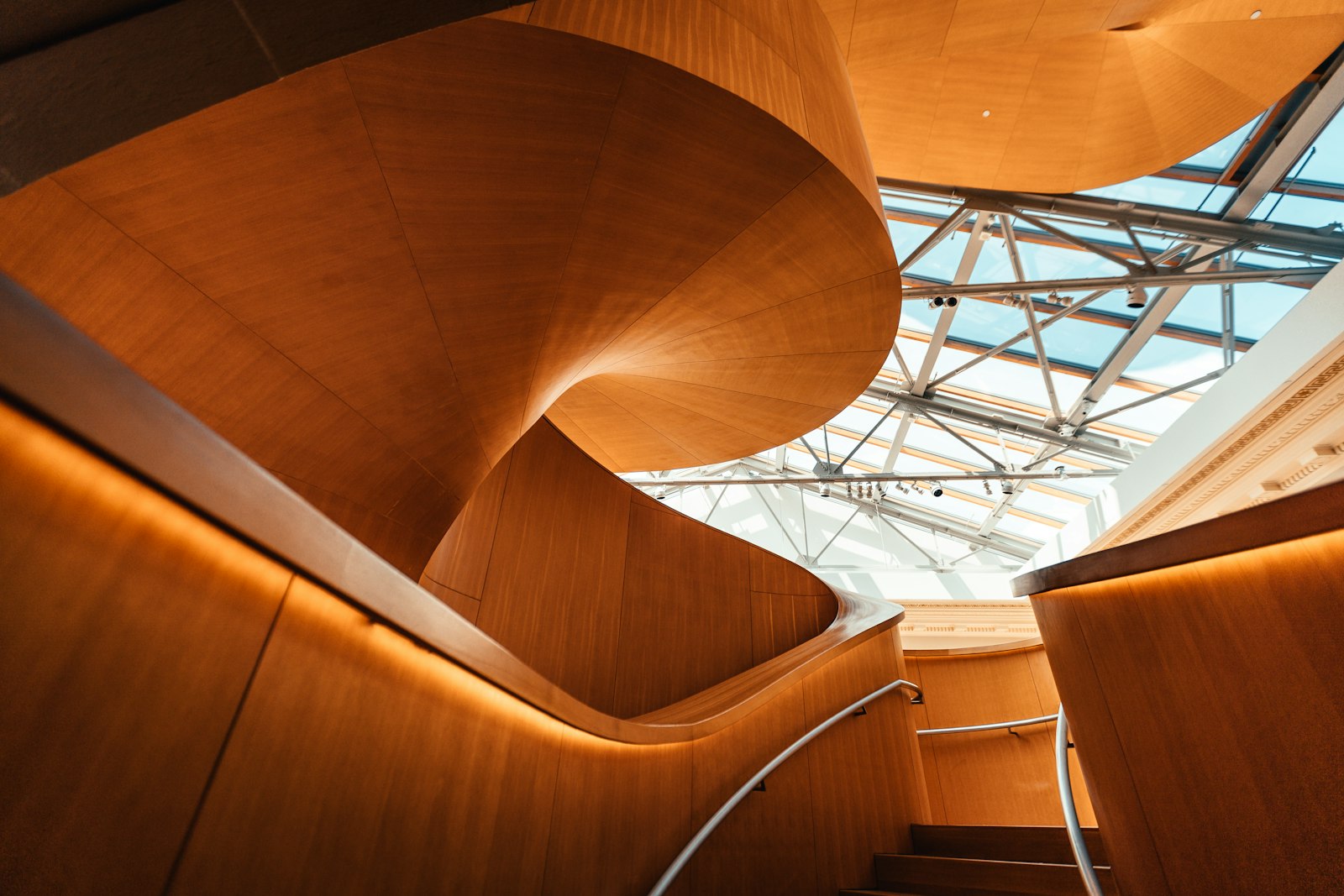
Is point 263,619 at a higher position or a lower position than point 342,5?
lower

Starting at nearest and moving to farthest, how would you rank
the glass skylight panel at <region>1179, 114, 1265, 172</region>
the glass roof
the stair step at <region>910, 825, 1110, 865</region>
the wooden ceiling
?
the stair step at <region>910, 825, 1110, 865</region>
the wooden ceiling
the glass skylight panel at <region>1179, 114, 1265, 172</region>
the glass roof

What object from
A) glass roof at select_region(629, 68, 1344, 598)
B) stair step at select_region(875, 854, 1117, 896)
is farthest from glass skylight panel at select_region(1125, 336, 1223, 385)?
stair step at select_region(875, 854, 1117, 896)

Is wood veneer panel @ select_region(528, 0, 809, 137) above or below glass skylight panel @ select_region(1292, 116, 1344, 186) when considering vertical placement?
below

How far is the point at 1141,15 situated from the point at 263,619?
764 centimetres

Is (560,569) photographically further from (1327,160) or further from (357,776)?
(1327,160)

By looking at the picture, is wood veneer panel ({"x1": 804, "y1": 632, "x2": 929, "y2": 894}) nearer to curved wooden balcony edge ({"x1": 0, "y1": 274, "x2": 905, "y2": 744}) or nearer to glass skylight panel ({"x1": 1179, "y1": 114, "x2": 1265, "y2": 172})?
curved wooden balcony edge ({"x1": 0, "y1": 274, "x2": 905, "y2": 744})

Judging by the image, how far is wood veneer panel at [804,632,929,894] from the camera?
3953mm

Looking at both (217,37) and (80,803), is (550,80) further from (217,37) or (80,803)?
(80,803)

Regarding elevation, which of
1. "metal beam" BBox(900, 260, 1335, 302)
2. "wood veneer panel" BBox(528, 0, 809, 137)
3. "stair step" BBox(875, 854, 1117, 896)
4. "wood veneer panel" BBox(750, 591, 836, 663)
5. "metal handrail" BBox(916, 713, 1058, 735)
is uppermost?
"metal beam" BBox(900, 260, 1335, 302)

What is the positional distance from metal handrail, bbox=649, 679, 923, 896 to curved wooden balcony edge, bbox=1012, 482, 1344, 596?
1776mm

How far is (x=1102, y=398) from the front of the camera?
12648 millimetres

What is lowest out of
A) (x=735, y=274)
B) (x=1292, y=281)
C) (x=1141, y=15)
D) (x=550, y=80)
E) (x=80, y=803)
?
(x=80, y=803)

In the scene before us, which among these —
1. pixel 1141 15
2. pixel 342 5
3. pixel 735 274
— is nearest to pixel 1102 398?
pixel 1141 15

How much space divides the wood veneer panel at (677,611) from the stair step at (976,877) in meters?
1.99
